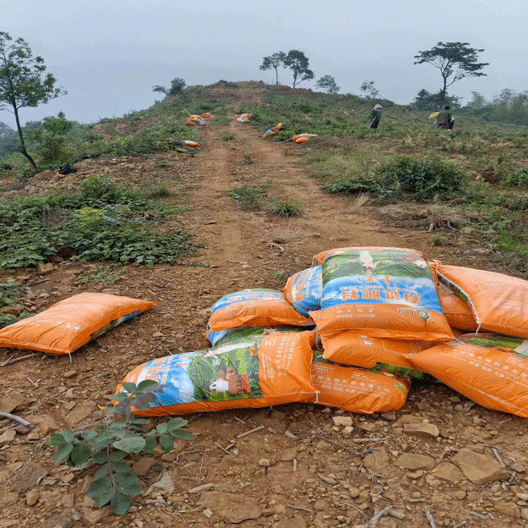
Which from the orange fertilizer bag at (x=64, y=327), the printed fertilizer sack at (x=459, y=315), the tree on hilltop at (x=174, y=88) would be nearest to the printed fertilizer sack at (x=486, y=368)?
the printed fertilizer sack at (x=459, y=315)

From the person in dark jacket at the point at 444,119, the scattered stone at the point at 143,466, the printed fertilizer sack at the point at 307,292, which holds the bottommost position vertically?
the scattered stone at the point at 143,466

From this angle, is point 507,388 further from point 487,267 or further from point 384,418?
point 487,267

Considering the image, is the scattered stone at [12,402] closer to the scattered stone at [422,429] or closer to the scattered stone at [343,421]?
the scattered stone at [343,421]

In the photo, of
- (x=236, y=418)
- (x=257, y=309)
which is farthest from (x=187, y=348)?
(x=236, y=418)

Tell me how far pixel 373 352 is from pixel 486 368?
0.47 m

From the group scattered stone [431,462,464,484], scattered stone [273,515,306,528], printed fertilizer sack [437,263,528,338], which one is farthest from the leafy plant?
printed fertilizer sack [437,263,528,338]

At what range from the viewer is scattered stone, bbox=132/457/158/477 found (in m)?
1.48

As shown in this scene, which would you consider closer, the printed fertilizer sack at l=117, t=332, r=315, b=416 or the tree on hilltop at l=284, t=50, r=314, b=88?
the printed fertilizer sack at l=117, t=332, r=315, b=416

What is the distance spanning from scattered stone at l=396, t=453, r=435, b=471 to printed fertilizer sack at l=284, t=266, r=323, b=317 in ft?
2.82

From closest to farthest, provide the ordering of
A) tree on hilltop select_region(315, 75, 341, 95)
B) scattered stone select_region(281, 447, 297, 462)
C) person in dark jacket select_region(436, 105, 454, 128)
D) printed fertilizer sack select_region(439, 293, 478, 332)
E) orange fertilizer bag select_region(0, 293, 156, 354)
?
scattered stone select_region(281, 447, 297, 462), printed fertilizer sack select_region(439, 293, 478, 332), orange fertilizer bag select_region(0, 293, 156, 354), person in dark jacket select_region(436, 105, 454, 128), tree on hilltop select_region(315, 75, 341, 95)

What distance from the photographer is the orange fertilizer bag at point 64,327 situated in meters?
2.15

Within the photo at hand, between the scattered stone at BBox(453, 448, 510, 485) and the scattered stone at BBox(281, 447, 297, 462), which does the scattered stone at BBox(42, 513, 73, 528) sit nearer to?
the scattered stone at BBox(281, 447, 297, 462)

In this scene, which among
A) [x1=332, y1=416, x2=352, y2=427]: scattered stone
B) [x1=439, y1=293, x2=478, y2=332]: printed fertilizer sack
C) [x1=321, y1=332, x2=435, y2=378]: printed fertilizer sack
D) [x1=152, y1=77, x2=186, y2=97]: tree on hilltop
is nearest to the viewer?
[x1=332, y1=416, x2=352, y2=427]: scattered stone

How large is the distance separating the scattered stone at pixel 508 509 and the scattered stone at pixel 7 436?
186cm
